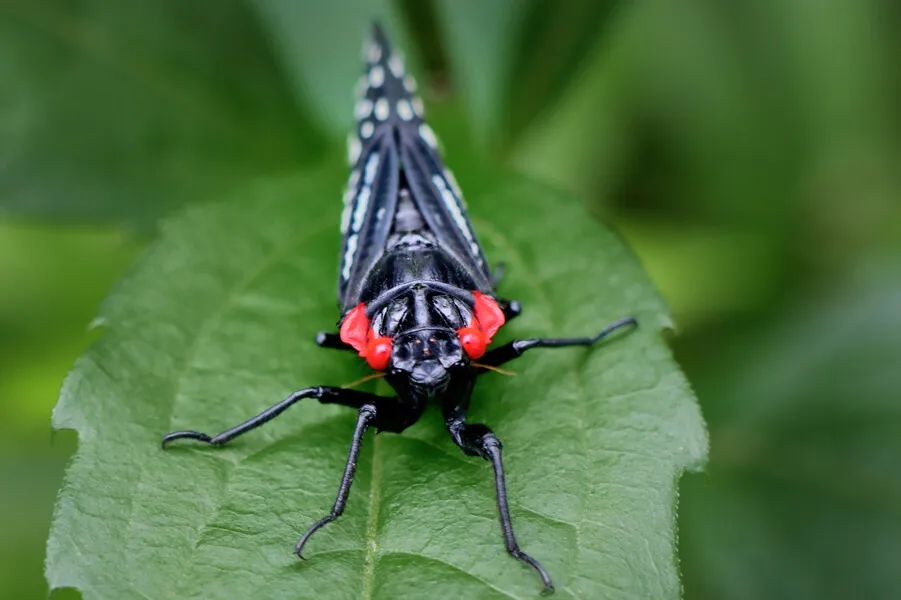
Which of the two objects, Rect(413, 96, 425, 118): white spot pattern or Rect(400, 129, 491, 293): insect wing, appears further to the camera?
Rect(413, 96, 425, 118): white spot pattern

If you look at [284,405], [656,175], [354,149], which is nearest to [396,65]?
[354,149]

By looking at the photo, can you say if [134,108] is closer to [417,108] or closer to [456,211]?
[417,108]

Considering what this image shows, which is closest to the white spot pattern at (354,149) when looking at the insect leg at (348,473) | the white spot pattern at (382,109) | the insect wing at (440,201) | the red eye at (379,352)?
the white spot pattern at (382,109)

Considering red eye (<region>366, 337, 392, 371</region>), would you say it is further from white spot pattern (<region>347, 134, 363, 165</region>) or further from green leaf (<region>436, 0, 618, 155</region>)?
green leaf (<region>436, 0, 618, 155</region>)

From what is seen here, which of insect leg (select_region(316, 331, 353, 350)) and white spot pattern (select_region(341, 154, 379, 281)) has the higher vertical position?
white spot pattern (select_region(341, 154, 379, 281))

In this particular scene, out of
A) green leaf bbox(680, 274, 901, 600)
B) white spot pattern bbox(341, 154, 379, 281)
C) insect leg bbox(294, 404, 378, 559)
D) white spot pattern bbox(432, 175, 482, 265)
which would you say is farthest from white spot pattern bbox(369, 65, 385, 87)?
green leaf bbox(680, 274, 901, 600)

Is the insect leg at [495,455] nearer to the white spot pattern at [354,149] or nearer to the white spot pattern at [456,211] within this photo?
the white spot pattern at [456,211]
